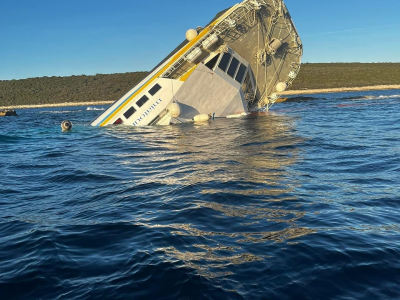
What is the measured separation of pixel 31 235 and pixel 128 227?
5.61ft

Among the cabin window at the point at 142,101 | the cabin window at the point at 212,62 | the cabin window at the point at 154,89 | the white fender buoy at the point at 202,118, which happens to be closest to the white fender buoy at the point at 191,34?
the cabin window at the point at 212,62

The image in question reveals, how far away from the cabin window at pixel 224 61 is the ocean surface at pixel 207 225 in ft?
44.2

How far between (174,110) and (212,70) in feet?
13.2

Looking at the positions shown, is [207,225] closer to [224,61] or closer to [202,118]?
[202,118]

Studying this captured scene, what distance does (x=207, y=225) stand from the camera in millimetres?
6648

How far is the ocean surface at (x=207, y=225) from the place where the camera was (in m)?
4.58

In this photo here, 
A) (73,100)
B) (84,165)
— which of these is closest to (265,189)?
(84,165)

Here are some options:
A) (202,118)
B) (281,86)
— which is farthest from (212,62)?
(281,86)

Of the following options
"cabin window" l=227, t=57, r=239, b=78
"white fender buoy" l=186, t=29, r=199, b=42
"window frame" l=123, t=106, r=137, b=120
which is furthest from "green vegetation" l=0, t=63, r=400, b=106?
"cabin window" l=227, t=57, r=239, b=78

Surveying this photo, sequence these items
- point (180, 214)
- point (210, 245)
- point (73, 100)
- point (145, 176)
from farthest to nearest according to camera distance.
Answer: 1. point (73, 100)
2. point (145, 176)
3. point (180, 214)
4. point (210, 245)

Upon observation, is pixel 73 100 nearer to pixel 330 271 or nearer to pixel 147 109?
pixel 147 109

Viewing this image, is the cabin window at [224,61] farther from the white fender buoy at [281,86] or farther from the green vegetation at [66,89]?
the green vegetation at [66,89]

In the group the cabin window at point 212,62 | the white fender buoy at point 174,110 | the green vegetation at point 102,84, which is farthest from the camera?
the green vegetation at point 102,84

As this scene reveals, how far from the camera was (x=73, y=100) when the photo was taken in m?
115
